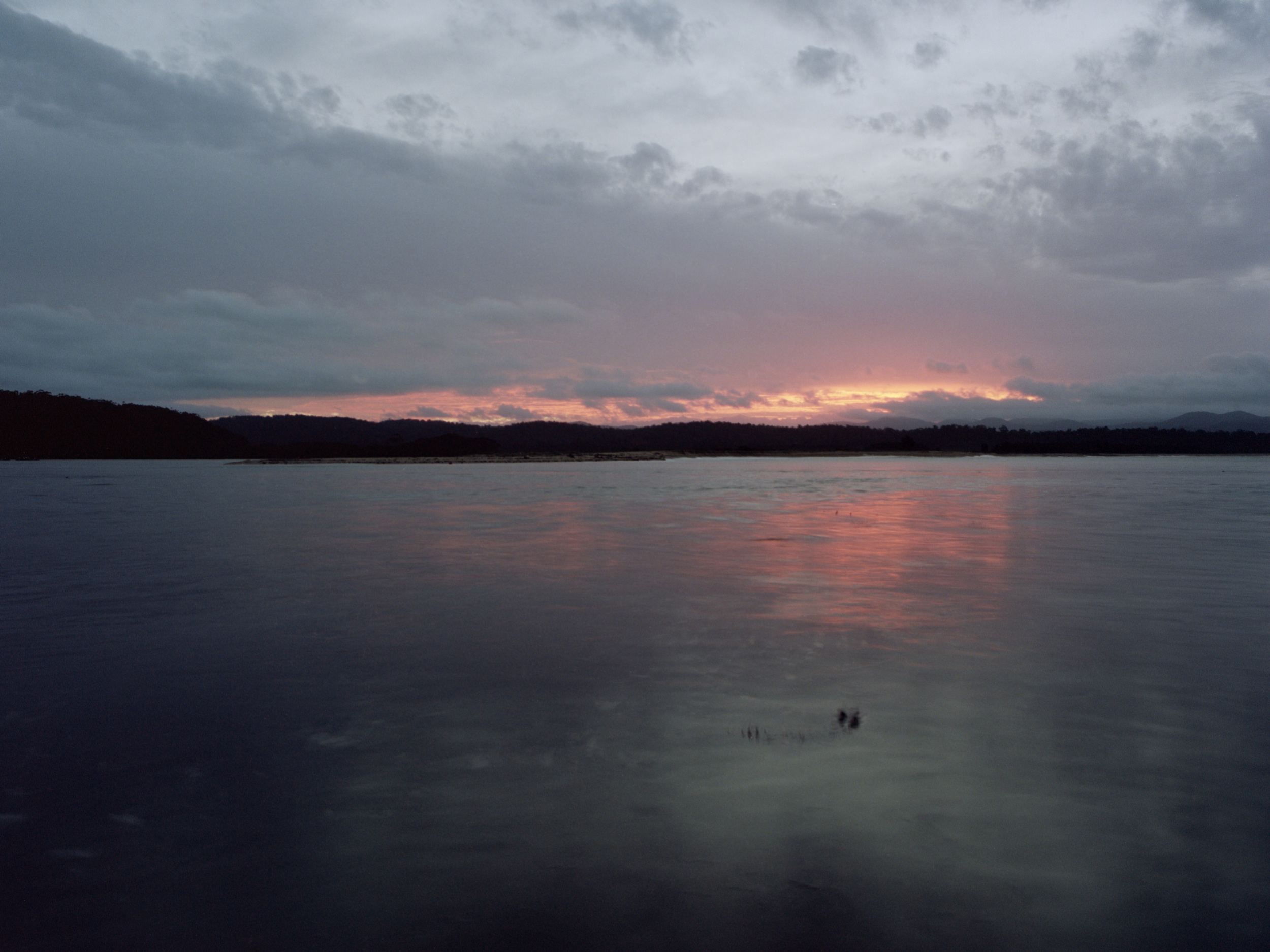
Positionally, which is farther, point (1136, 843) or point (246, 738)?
point (246, 738)

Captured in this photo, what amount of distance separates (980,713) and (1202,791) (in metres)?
2.34

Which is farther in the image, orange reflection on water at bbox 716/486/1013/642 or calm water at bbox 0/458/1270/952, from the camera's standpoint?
orange reflection on water at bbox 716/486/1013/642

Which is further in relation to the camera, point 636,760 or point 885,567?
point 885,567

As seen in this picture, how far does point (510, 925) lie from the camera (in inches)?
208

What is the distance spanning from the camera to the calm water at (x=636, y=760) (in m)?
5.48

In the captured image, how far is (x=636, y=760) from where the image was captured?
7.91 meters

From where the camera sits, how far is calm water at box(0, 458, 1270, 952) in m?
5.48

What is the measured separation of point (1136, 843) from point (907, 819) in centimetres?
171

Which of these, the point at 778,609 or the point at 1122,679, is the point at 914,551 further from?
the point at 1122,679

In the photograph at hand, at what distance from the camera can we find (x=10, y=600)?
1708cm

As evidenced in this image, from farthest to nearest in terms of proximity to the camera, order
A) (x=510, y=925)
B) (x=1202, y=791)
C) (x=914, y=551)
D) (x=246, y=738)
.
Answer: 1. (x=914, y=551)
2. (x=246, y=738)
3. (x=1202, y=791)
4. (x=510, y=925)

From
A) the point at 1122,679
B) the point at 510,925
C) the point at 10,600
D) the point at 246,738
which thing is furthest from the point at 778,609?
the point at 10,600

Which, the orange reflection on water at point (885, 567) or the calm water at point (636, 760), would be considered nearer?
the calm water at point (636, 760)

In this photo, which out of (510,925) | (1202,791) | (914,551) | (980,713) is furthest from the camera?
(914,551)
